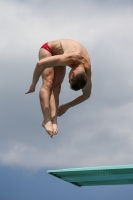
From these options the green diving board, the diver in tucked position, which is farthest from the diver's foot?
the green diving board

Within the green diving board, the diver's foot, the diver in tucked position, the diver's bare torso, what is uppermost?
the diver's bare torso

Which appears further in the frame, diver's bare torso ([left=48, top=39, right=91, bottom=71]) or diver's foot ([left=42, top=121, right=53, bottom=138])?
diver's foot ([left=42, top=121, right=53, bottom=138])

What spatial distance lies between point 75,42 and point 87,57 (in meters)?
0.51

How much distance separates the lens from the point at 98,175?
9.75 meters

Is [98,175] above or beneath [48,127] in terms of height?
beneath

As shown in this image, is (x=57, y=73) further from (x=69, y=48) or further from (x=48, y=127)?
(x=48, y=127)

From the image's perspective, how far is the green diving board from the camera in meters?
9.16

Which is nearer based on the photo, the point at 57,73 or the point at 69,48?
the point at 69,48

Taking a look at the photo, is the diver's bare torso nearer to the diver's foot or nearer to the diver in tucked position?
the diver in tucked position

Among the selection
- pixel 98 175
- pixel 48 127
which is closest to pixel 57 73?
pixel 48 127

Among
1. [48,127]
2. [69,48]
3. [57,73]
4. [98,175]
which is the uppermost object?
[69,48]

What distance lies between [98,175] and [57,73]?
2.38 metres

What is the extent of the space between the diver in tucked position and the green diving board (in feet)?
3.20

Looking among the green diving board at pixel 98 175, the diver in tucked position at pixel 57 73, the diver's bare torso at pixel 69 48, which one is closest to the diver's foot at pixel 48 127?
the diver in tucked position at pixel 57 73
